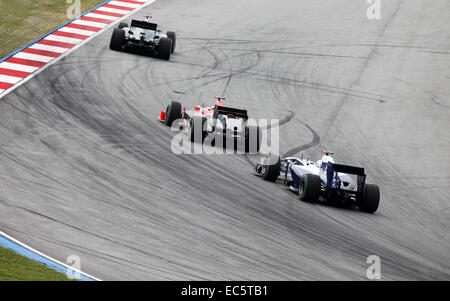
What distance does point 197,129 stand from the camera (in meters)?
20.6

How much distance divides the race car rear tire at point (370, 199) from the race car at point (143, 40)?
13.4 m

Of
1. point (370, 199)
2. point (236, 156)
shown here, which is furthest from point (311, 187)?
point (236, 156)

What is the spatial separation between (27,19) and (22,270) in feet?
74.5

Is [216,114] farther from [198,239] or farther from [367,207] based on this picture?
[198,239]

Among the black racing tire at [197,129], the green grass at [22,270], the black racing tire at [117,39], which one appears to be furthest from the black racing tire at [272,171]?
the black racing tire at [117,39]

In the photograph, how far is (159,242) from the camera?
43.8 ft

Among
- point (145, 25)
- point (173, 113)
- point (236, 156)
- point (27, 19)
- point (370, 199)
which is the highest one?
Answer: point (27, 19)

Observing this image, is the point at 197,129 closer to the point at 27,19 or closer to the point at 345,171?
the point at 345,171

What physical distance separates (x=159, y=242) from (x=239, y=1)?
27.2m

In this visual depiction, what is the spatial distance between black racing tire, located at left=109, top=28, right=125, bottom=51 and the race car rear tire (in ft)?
47.8

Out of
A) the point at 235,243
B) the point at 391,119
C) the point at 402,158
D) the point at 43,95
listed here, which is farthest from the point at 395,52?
the point at 235,243

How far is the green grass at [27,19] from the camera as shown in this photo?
28469 millimetres

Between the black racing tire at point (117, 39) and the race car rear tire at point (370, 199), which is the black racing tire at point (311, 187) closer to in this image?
the race car rear tire at point (370, 199)
